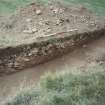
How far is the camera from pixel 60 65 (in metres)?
4.76

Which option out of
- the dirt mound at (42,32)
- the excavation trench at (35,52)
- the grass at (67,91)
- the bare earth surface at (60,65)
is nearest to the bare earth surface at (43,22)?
the dirt mound at (42,32)

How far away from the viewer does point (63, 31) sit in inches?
190

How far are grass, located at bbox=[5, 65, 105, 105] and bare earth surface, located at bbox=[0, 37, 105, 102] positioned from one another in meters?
0.75

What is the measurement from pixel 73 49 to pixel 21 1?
1.36 metres

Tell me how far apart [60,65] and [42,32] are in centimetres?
64

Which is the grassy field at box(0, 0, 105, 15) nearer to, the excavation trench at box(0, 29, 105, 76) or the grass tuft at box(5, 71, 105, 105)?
the excavation trench at box(0, 29, 105, 76)

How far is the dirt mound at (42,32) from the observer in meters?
4.61

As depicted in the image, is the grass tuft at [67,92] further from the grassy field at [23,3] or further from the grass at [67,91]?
the grassy field at [23,3]

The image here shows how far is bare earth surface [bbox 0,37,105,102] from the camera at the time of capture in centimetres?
449

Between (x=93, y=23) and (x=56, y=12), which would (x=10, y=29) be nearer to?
(x=56, y=12)

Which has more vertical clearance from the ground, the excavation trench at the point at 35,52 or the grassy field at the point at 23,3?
the grassy field at the point at 23,3

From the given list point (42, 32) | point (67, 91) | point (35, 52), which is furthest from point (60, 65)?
point (67, 91)

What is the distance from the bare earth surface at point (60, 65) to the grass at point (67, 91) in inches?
29.6

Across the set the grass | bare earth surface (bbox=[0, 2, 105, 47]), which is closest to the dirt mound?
bare earth surface (bbox=[0, 2, 105, 47])
